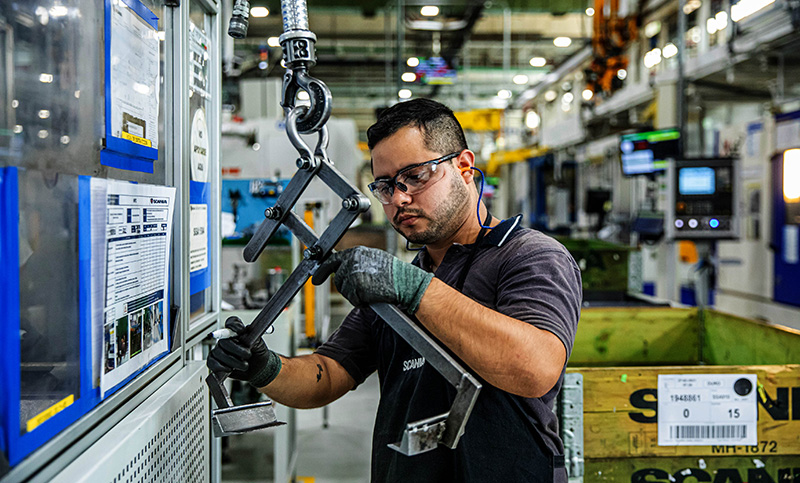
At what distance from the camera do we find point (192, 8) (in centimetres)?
166

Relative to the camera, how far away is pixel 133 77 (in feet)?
3.86

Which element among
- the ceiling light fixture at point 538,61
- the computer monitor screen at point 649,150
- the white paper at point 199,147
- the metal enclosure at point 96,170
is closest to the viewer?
the metal enclosure at point 96,170

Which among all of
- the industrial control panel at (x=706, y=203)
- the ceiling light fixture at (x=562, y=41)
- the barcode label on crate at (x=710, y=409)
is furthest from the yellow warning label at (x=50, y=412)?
the ceiling light fixture at (x=562, y=41)

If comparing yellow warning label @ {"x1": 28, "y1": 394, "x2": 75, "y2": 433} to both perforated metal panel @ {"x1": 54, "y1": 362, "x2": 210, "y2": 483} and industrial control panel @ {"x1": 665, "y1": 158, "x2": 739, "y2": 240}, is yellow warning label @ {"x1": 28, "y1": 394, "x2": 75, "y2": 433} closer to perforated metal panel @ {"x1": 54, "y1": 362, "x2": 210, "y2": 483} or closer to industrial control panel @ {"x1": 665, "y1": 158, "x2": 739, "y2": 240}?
perforated metal panel @ {"x1": 54, "y1": 362, "x2": 210, "y2": 483}

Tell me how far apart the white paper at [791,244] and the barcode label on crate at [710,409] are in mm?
3420

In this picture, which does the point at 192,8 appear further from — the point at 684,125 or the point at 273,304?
the point at 684,125

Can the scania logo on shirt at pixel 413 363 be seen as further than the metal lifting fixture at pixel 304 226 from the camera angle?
Yes

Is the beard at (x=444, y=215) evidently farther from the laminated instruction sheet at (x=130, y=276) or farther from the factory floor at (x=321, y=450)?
the factory floor at (x=321, y=450)

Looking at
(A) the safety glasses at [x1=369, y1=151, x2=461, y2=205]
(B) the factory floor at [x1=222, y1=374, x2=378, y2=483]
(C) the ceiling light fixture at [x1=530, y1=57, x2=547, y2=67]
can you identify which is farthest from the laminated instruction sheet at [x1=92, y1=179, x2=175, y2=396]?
(C) the ceiling light fixture at [x1=530, y1=57, x2=547, y2=67]

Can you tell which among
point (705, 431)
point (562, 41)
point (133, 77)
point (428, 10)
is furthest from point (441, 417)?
point (562, 41)

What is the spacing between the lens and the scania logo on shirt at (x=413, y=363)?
1448 mm

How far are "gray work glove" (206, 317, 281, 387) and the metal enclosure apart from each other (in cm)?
12

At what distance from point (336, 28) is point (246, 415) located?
1063cm

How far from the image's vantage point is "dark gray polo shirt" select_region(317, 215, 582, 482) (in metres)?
1.30
